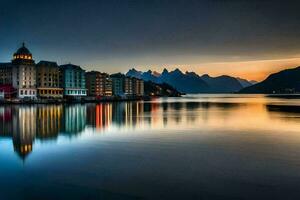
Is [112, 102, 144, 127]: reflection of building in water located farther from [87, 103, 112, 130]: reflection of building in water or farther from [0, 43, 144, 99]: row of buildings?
[0, 43, 144, 99]: row of buildings

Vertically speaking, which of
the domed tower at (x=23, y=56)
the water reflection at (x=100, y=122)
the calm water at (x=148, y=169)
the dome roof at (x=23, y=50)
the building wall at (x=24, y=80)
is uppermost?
the dome roof at (x=23, y=50)

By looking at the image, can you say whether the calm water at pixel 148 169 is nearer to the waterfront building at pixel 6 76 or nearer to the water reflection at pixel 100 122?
the water reflection at pixel 100 122

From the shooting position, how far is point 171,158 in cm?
1998

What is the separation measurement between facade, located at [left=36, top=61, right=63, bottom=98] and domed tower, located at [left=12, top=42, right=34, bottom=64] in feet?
15.8

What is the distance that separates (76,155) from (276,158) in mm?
13348

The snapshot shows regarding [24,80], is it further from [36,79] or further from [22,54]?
[22,54]

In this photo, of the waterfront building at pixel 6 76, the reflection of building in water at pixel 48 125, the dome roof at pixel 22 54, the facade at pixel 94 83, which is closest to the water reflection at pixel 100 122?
the reflection of building in water at pixel 48 125

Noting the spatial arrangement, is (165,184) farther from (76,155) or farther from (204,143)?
(204,143)

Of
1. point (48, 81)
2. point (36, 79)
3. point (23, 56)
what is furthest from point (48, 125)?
point (23, 56)

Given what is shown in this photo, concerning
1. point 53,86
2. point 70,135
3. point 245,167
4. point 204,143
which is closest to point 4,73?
point 53,86

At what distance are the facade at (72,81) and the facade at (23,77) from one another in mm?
18997

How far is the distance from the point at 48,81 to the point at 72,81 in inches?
639

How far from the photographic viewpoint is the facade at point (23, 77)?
12119 cm

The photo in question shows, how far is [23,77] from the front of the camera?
406ft
